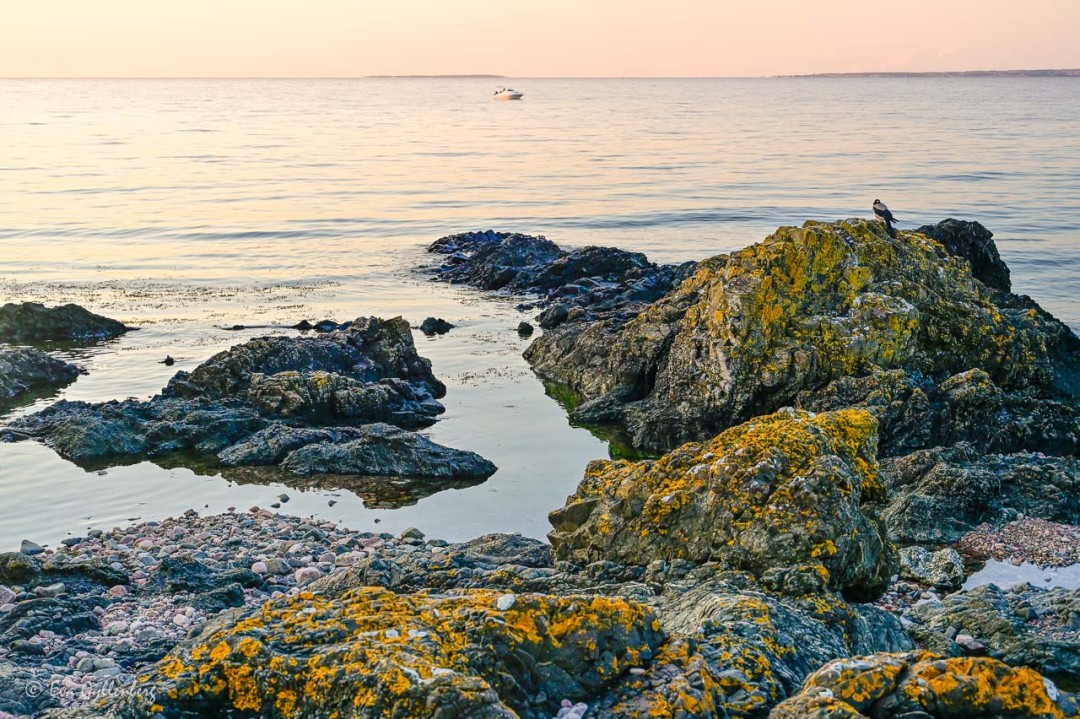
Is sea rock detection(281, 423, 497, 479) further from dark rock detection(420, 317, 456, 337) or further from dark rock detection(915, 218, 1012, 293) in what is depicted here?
dark rock detection(915, 218, 1012, 293)

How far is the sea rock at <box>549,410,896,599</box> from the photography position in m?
8.59

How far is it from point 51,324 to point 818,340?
17335mm

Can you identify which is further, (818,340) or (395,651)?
(818,340)

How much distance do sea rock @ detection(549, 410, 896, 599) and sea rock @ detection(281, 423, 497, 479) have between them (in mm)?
4858

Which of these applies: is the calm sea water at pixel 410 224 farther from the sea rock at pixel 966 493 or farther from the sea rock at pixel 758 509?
the sea rock at pixel 966 493

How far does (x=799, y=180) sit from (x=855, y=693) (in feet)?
185

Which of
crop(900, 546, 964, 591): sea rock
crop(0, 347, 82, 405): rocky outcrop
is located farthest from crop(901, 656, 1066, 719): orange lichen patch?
crop(0, 347, 82, 405): rocky outcrop

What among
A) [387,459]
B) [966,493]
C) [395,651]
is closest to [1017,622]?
[966,493]

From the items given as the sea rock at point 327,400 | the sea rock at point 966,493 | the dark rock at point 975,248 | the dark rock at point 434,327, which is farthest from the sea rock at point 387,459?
the dark rock at point 975,248

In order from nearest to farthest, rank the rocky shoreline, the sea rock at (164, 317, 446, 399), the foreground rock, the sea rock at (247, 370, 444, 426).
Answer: the rocky shoreline, the foreground rock, the sea rock at (247, 370, 444, 426), the sea rock at (164, 317, 446, 399)

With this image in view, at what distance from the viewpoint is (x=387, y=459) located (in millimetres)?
15070

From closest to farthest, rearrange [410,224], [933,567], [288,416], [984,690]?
[984,690]
[933,567]
[288,416]
[410,224]

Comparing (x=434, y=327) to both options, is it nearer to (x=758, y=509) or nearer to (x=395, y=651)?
(x=758, y=509)

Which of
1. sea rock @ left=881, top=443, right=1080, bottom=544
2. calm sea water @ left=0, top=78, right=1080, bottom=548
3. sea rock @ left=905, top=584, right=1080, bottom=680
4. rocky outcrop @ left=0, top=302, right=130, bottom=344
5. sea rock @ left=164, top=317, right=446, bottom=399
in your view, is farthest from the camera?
rocky outcrop @ left=0, top=302, right=130, bottom=344
